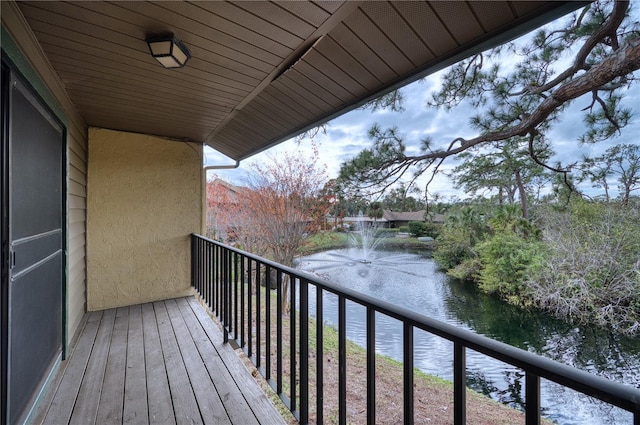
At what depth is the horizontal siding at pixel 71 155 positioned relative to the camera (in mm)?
1484

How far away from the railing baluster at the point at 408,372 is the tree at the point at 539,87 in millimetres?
2249

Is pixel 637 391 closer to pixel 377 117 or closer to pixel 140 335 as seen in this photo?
pixel 140 335

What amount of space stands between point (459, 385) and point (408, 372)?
0.58 ft

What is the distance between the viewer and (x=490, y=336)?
→ 382 cm

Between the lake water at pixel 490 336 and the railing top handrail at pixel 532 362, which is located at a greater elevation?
the railing top handrail at pixel 532 362

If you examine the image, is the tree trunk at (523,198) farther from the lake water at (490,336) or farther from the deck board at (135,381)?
the deck board at (135,381)

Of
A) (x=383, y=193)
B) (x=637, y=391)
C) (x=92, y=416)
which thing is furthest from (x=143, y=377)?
(x=383, y=193)

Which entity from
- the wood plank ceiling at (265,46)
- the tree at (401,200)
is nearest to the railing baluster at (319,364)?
the wood plank ceiling at (265,46)

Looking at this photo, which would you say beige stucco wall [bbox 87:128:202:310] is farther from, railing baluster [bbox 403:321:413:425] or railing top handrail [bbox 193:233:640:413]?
railing baluster [bbox 403:321:413:425]

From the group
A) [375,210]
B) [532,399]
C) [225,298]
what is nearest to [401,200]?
[375,210]

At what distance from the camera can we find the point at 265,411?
1754 millimetres

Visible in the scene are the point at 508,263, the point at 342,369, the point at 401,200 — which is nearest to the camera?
the point at 342,369

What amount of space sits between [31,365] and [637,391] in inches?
100

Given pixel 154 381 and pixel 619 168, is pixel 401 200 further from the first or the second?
pixel 154 381
